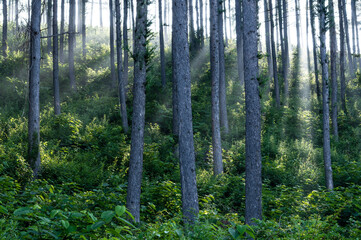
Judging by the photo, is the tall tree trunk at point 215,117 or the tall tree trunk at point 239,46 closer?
the tall tree trunk at point 215,117

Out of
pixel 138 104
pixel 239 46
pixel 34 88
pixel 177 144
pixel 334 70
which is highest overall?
pixel 239 46

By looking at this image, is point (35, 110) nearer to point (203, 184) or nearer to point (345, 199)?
point (203, 184)

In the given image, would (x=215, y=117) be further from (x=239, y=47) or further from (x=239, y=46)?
(x=239, y=46)

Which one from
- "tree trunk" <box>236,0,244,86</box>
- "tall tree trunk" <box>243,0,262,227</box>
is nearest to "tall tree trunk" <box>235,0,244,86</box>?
"tree trunk" <box>236,0,244,86</box>

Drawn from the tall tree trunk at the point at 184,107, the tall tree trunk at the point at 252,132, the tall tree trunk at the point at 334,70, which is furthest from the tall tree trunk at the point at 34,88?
the tall tree trunk at the point at 334,70

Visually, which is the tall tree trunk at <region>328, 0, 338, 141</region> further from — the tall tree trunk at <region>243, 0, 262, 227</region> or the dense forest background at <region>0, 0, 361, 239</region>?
the tall tree trunk at <region>243, 0, 262, 227</region>

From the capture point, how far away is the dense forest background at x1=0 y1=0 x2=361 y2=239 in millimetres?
4957

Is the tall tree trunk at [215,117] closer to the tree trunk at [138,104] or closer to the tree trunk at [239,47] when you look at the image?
the tree trunk at [138,104]

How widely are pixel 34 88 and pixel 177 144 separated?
7327 millimetres

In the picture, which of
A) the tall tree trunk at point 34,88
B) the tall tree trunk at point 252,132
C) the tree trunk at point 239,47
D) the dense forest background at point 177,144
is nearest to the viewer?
the dense forest background at point 177,144

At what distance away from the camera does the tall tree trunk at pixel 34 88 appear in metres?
9.46

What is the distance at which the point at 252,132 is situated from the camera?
6633 millimetres

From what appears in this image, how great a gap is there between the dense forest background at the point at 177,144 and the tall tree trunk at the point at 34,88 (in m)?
0.04

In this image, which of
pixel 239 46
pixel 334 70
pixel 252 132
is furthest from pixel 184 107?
pixel 239 46
